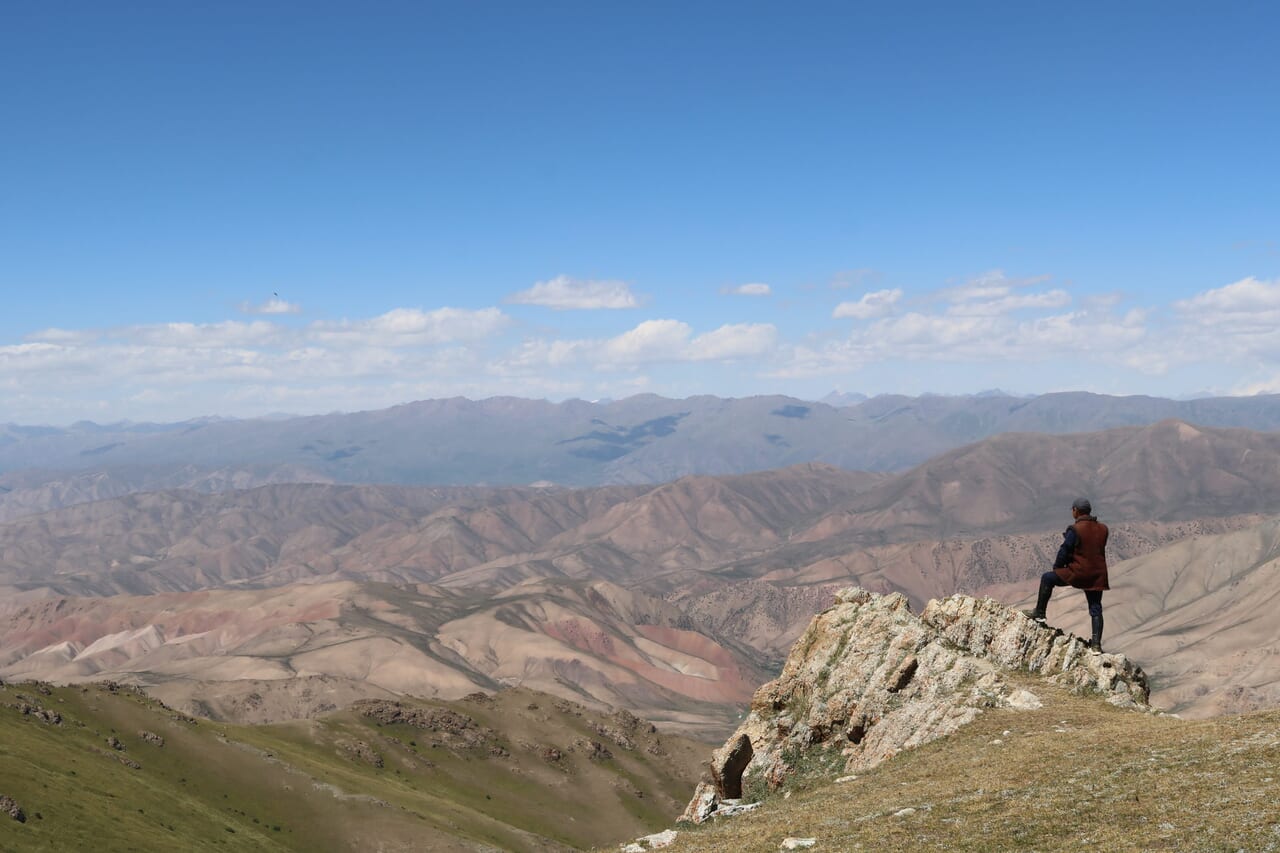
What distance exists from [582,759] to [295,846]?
72.6 m

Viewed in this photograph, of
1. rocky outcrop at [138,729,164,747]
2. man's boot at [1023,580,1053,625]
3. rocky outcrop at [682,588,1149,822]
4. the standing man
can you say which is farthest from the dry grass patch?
rocky outcrop at [138,729,164,747]

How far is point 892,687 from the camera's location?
131ft

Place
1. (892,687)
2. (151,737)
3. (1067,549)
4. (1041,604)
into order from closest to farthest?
1. (1067,549)
2. (1041,604)
3. (892,687)
4. (151,737)

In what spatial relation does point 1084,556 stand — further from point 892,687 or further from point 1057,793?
point 1057,793

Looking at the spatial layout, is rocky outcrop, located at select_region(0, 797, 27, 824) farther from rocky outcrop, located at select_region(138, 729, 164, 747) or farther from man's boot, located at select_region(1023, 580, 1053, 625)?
man's boot, located at select_region(1023, 580, 1053, 625)

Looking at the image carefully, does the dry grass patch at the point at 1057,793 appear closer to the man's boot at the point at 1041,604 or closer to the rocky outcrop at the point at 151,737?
the man's boot at the point at 1041,604

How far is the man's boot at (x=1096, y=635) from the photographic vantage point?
35.5 meters

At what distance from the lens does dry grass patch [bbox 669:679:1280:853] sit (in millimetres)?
20391

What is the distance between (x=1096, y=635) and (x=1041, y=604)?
3111 mm

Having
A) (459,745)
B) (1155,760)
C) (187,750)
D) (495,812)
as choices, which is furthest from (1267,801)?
(459,745)

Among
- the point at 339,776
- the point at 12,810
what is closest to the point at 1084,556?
the point at 12,810

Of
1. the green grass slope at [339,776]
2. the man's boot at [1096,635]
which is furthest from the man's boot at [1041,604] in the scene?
the green grass slope at [339,776]

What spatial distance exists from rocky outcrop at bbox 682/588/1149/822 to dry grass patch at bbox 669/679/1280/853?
239cm

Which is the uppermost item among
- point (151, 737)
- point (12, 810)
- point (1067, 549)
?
point (1067, 549)
